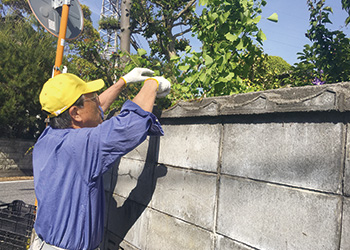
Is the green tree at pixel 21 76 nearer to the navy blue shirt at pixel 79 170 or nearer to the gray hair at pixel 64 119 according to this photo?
the gray hair at pixel 64 119

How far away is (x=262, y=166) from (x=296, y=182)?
0.70ft

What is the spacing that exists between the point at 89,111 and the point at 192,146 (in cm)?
88

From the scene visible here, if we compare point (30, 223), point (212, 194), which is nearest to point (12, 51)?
point (30, 223)

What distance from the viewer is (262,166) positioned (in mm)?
1596

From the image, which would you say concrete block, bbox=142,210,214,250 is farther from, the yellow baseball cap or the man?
the yellow baseball cap

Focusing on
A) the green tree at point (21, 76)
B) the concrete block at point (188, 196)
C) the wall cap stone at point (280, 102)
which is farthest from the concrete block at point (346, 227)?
the green tree at point (21, 76)

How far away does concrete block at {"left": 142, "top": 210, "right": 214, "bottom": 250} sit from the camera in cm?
192

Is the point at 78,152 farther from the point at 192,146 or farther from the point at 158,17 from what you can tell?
the point at 158,17

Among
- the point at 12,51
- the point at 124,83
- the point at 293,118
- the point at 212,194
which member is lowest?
the point at 212,194

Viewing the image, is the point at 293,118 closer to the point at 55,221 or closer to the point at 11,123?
the point at 55,221

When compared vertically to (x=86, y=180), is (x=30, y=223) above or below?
below

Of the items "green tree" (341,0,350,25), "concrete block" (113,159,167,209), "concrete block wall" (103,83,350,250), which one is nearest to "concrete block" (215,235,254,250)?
"concrete block wall" (103,83,350,250)

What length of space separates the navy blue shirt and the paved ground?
7.58 meters

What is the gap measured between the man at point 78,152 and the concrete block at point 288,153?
0.59 meters
